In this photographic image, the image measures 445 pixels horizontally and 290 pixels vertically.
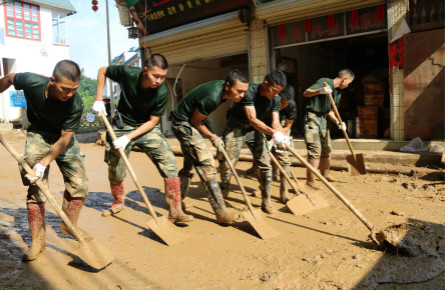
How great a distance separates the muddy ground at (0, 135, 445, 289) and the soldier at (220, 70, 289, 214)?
0.42 meters

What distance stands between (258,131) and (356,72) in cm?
877

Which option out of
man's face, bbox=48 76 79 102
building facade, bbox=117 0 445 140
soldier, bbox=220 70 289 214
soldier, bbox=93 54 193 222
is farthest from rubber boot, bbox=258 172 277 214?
building facade, bbox=117 0 445 140

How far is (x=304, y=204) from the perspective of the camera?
409 cm

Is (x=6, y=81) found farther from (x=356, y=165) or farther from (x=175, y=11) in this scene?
(x=175, y=11)

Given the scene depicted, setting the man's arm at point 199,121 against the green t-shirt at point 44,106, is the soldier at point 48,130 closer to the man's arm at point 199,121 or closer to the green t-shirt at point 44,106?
the green t-shirt at point 44,106

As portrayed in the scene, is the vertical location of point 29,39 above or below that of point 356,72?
above

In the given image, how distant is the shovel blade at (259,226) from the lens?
337 cm

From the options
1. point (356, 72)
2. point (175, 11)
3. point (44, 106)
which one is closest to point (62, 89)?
point (44, 106)

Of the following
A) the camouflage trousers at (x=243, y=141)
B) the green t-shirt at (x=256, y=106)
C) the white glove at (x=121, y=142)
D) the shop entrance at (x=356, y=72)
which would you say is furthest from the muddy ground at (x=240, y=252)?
the shop entrance at (x=356, y=72)

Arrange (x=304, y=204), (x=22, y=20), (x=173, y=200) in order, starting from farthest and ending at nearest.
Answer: (x=22, y=20), (x=304, y=204), (x=173, y=200)

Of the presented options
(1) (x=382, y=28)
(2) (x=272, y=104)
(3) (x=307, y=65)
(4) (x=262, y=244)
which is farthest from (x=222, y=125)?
(4) (x=262, y=244)

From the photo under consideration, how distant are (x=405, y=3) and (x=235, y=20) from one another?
392 centimetres

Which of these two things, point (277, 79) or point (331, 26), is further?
point (331, 26)

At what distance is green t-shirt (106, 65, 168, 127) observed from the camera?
382cm
